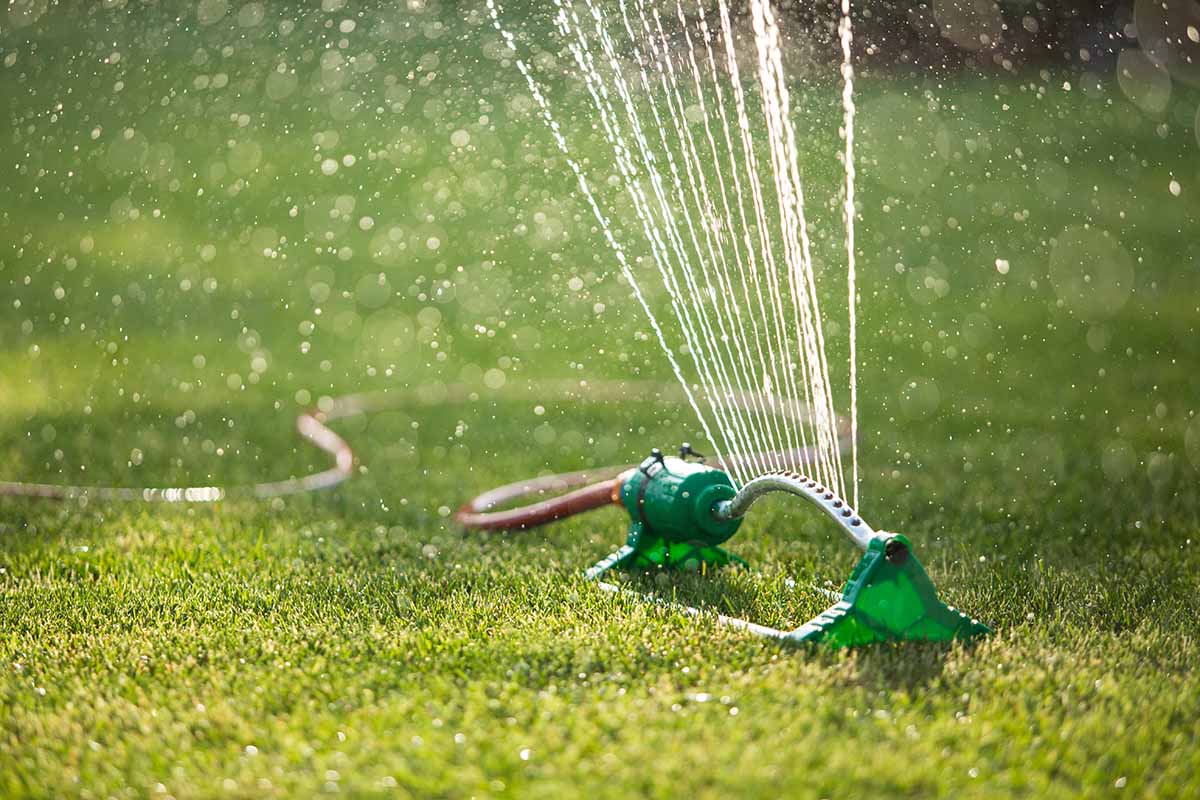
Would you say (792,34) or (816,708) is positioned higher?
(792,34)

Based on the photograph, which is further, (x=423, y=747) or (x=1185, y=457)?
(x=1185, y=457)

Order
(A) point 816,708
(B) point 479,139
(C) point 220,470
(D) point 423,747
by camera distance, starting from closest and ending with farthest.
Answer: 1. (D) point 423,747
2. (A) point 816,708
3. (C) point 220,470
4. (B) point 479,139

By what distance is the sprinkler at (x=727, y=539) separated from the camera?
8.88 ft

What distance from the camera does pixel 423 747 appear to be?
7.33ft

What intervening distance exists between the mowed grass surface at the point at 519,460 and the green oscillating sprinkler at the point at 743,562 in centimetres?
8

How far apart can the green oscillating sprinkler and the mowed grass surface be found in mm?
82

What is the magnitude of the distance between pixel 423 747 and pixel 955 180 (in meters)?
10.4

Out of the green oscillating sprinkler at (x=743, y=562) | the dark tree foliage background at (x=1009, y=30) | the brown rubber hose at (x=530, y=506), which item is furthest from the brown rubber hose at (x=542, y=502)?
the dark tree foliage background at (x=1009, y=30)

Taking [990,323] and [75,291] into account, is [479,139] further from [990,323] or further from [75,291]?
[990,323]

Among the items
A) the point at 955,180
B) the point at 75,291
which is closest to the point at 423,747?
the point at 75,291

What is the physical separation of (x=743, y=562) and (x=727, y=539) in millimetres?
85

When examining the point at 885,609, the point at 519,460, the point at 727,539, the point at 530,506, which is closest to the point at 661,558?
the point at 727,539

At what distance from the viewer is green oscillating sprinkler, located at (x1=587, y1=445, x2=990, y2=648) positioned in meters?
2.70

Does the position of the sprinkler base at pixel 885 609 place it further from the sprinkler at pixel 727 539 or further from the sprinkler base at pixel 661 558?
the sprinkler base at pixel 661 558
